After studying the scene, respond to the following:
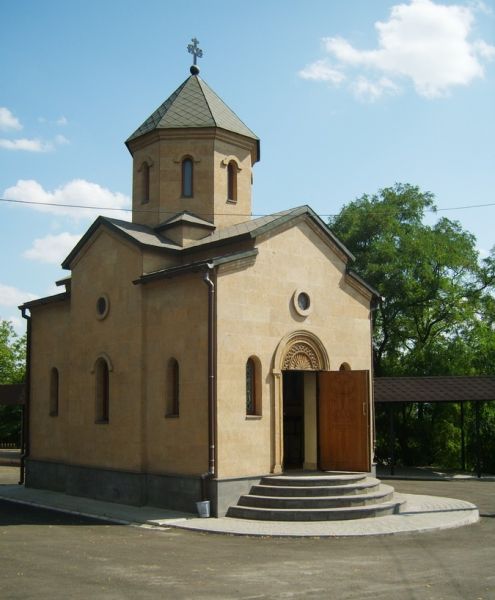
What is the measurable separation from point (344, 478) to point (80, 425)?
7.05m

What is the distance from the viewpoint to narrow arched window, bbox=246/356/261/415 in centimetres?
1544

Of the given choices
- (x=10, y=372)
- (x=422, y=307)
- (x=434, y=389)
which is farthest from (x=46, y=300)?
(x=10, y=372)

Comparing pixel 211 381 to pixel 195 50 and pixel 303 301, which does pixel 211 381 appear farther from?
pixel 195 50

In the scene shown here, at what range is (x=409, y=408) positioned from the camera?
27422 millimetres

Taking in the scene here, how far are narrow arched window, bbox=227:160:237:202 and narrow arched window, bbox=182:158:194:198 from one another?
1099mm

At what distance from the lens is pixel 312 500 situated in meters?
14.2

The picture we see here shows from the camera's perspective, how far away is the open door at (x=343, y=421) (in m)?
16.2

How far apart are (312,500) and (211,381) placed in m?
3.19

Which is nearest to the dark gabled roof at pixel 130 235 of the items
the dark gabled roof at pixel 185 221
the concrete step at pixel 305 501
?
the dark gabled roof at pixel 185 221

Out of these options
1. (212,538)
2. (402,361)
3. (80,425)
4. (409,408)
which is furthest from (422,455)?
(212,538)

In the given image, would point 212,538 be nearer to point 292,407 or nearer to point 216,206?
point 292,407

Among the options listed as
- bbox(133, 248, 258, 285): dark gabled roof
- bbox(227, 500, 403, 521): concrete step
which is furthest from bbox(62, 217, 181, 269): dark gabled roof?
bbox(227, 500, 403, 521): concrete step

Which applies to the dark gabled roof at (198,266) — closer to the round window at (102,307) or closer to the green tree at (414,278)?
the round window at (102,307)

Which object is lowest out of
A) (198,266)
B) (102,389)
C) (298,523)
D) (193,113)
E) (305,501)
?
(298,523)
